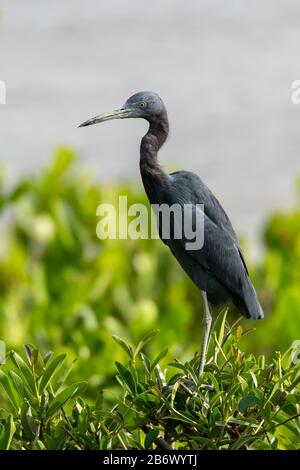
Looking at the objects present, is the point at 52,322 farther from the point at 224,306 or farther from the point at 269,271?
the point at 224,306

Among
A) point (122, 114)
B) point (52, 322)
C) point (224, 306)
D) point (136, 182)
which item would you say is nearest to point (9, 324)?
point (52, 322)

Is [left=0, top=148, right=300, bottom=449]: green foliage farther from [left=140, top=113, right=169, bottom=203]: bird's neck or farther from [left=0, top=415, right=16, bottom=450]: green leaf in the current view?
[left=140, top=113, right=169, bottom=203]: bird's neck

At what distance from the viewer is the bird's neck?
2.52 metres

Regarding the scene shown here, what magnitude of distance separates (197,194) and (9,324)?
3006mm

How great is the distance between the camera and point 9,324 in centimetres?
554

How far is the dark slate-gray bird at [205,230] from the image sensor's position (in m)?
2.53

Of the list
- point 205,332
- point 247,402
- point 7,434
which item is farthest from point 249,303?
point 7,434

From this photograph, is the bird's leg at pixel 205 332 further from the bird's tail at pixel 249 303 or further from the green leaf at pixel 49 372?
the green leaf at pixel 49 372

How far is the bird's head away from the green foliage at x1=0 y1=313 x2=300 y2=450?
0.54m

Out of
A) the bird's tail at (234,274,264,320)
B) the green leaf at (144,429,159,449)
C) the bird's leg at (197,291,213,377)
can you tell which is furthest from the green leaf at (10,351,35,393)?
the bird's tail at (234,274,264,320)

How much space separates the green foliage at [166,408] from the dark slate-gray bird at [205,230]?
0.38ft

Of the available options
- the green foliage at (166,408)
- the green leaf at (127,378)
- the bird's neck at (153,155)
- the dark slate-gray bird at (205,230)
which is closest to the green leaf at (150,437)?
the green foliage at (166,408)

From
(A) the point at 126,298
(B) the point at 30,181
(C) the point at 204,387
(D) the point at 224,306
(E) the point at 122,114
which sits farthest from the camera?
(B) the point at 30,181

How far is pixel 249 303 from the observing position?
2783mm
